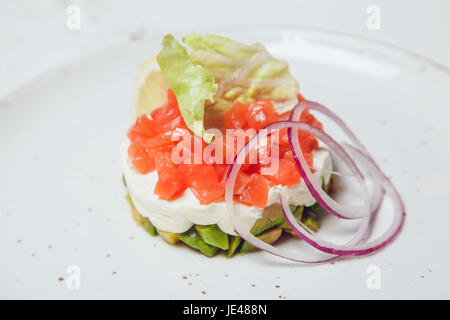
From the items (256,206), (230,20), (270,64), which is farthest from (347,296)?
(230,20)

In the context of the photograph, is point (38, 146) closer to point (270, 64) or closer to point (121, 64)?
point (121, 64)

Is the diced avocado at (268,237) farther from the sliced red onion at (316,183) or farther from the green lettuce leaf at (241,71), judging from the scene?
the green lettuce leaf at (241,71)

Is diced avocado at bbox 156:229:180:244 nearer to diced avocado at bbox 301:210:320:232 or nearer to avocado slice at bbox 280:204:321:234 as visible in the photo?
avocado slice at bbox 280:204:321:234

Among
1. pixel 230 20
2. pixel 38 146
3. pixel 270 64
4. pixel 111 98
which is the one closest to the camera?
pixel 270 64

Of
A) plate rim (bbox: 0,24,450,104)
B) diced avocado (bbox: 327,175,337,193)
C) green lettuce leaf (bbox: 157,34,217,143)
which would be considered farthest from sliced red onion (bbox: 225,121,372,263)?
plate rim (bbox: 0,24,450,104)

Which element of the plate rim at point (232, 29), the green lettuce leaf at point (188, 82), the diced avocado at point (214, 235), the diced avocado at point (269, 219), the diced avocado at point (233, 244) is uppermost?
the plate rim at point (232, 29)

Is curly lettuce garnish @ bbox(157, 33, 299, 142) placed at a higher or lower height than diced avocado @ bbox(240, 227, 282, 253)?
higher

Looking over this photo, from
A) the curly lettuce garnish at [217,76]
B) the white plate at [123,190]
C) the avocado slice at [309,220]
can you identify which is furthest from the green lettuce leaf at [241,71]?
the white plate at [123,190]
